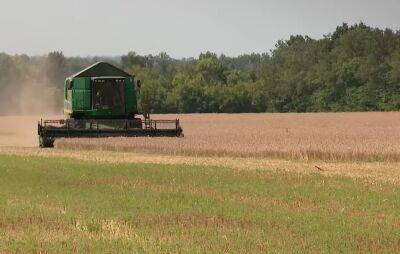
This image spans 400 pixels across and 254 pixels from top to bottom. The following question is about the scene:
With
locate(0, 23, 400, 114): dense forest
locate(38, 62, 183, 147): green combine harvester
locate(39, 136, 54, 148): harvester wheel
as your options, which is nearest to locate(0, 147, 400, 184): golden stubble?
locate(39, 136, 54, 148): harvester wheel

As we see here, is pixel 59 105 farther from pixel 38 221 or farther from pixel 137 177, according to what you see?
pixel 38 221

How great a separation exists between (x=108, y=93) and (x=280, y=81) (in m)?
82.7

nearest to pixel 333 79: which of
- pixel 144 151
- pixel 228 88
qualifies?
pixel 228 88

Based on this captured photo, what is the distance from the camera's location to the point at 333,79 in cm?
11038

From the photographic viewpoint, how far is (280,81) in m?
120

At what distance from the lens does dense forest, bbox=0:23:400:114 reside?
10306 cm

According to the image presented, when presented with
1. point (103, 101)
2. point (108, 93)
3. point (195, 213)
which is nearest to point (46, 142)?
point (103, 101)

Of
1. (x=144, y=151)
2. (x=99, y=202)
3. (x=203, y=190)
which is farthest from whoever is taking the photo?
(x=144, y=151)

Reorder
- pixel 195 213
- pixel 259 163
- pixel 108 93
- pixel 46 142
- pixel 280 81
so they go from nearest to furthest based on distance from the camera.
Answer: pixel 195 213
pixel 259 163
pixel 46 142
pixel 108 93
pixel 280 81

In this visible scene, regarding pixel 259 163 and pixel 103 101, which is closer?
pixel 259 163

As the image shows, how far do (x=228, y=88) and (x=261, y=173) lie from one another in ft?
324

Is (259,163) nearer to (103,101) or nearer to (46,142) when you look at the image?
(46,142)

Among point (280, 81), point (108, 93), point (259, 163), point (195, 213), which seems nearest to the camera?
point (195, 213)

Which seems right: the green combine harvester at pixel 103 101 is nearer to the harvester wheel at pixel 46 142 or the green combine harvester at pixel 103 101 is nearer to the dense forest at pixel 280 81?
the harvester wheel at pixel 46 142
